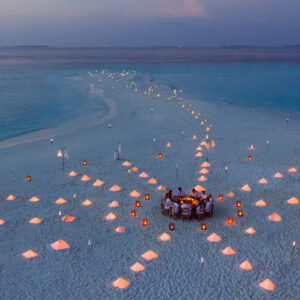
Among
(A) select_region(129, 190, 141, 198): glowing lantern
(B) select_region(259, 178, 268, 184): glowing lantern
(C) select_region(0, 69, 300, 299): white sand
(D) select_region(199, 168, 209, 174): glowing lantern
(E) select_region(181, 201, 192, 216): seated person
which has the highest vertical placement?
(E) select_region(181, 201, 192, 216): seated person

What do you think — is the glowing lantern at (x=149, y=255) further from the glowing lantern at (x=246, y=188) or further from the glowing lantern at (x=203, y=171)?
the glowing lantern at (x=203, y=171)

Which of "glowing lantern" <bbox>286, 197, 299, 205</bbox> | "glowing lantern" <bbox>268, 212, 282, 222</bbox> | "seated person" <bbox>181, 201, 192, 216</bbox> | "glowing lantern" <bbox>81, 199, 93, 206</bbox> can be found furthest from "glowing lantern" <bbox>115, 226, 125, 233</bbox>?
"glowing lantern" <bbox>286, 197, 299, 205</bbox>

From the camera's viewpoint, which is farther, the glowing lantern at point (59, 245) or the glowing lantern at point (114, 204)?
the glowing lantern at point (114, 204)

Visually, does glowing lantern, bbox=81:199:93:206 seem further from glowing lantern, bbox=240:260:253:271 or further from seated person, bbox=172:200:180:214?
glowing lantern, bbox=240:260:253:271

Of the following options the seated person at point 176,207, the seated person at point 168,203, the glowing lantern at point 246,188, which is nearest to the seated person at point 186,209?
the seated person at point 176,207

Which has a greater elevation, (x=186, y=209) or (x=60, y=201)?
(x=186, y=209)

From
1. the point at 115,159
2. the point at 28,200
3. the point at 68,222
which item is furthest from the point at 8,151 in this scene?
the point at 68,222

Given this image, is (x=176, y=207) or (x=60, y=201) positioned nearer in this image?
(x=176, y=207)

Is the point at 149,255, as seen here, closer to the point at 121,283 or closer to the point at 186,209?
the point at 121,283

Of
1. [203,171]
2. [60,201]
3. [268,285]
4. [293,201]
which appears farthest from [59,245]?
[293,201]
